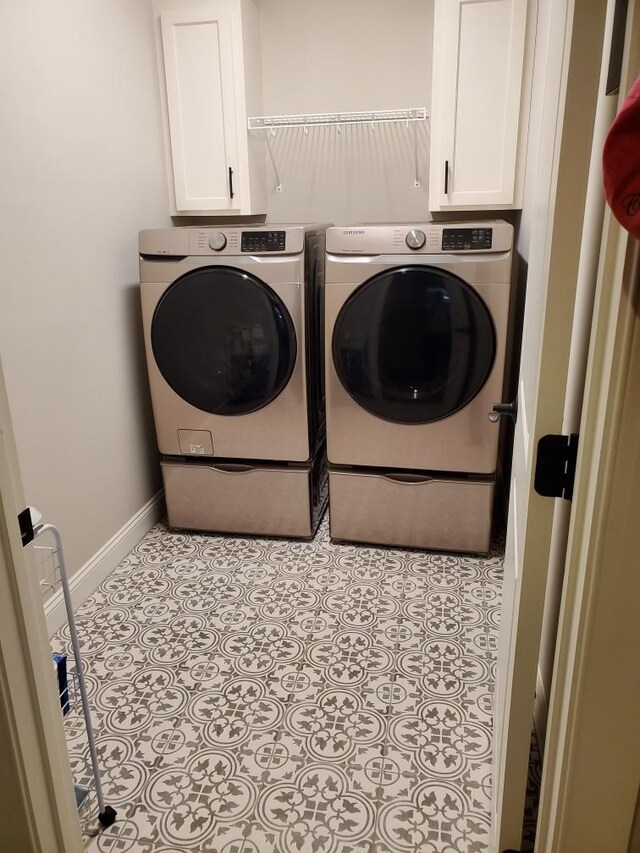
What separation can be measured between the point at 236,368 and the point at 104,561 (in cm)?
91

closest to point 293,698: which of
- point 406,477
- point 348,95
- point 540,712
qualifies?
point 540,712

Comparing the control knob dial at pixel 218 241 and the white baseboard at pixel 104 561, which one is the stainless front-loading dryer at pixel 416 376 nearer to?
the control knob dial at pixel 218 241

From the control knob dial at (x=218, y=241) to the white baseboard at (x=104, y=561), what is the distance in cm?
119

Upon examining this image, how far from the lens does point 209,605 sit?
7.34 feet

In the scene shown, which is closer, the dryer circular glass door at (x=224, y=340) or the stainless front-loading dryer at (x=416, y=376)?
the stainless front-loading dryer at (x=416, y=376)

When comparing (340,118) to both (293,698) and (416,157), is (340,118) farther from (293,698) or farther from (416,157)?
(293,698)

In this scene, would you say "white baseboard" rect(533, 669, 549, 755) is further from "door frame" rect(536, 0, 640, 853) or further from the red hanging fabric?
the red hanging fabric

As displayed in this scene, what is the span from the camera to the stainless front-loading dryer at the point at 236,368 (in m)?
2.35

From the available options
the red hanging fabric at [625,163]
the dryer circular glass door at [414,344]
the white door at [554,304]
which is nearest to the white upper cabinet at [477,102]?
the dryer circular glass door at [414,344]

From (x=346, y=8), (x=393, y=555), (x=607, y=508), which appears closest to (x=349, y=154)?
(x=346, y=8)

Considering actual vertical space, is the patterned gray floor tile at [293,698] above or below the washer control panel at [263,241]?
below

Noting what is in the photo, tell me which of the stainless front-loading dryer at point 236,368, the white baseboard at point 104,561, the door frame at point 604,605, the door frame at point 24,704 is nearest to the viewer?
the door frame at point 604,605

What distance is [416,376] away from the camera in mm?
2309

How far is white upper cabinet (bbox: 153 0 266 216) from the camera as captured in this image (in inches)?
100
